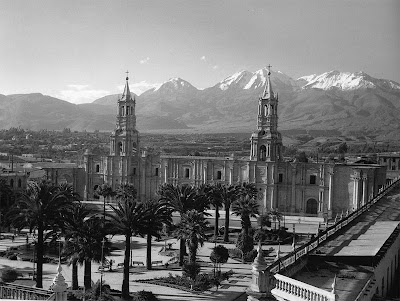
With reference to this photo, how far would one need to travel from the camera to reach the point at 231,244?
1606 inches

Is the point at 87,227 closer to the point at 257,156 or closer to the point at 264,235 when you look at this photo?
the point at 264,235

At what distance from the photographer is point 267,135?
56094mm

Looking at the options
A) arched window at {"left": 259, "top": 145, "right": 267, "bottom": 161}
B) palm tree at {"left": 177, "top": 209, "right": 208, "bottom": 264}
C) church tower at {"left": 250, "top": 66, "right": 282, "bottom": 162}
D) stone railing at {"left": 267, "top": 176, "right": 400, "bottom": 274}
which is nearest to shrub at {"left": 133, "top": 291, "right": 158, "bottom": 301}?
palm tree at {"left": 177, "top": 209, "right": 208, "bottom": 264}

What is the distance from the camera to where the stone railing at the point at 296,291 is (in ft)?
40.0

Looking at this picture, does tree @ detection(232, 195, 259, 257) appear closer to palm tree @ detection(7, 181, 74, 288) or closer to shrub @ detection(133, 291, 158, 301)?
shrub @ detection(133, 291, 158, 301)

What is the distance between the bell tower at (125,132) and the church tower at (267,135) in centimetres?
1333

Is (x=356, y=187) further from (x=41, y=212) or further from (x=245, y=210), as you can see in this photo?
(x=41, y=212)

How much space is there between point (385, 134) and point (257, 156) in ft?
433

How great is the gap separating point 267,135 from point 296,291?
43383 millimetres

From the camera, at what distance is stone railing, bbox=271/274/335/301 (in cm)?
1220

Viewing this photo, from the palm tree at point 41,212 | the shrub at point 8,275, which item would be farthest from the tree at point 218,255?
the shrub at point 8,275

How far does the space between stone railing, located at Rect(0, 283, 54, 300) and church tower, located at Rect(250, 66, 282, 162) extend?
43.6m

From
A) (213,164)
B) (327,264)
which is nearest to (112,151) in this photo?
(213,164)

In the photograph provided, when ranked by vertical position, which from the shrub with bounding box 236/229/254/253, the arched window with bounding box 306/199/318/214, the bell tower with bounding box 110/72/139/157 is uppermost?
the bell tower with bounding box 110/72/139/157
